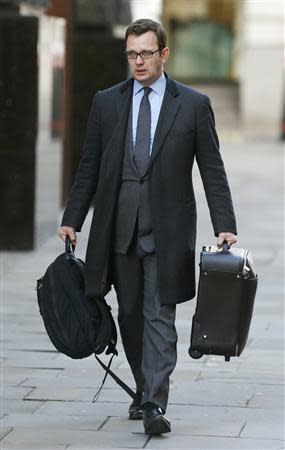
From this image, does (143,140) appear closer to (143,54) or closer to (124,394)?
(143,54)

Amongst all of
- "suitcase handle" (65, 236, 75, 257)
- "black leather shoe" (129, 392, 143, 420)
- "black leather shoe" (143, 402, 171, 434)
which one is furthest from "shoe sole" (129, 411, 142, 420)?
"suitcase handle" (65, 236, 75, 257)

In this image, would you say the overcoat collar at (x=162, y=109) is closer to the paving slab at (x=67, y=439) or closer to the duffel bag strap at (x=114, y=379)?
the duffel bag strap at (x=114, y=379)

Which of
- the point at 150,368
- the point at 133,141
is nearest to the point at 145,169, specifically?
the point at 133,141

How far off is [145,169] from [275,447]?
1313 millimetres

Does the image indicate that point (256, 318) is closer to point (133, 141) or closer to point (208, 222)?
point (133, 141)

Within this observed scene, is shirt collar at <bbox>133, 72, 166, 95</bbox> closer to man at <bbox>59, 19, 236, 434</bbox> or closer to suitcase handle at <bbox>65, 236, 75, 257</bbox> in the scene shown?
man at <bbox>59, 19, 236, 434</bbox>

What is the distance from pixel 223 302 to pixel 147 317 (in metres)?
0.37

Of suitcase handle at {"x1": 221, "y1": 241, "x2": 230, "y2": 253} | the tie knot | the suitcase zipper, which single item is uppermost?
the tie knot

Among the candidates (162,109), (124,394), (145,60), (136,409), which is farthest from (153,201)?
(124,394)

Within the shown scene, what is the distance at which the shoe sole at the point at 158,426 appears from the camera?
6.13 meters

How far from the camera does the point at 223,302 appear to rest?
6105 millimetres

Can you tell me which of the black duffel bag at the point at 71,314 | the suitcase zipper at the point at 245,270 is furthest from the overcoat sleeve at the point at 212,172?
the black duffel bag at the point at 71,314

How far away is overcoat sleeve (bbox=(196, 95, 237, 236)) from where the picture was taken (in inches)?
245

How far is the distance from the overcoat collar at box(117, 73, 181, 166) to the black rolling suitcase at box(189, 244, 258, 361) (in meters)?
0.52
